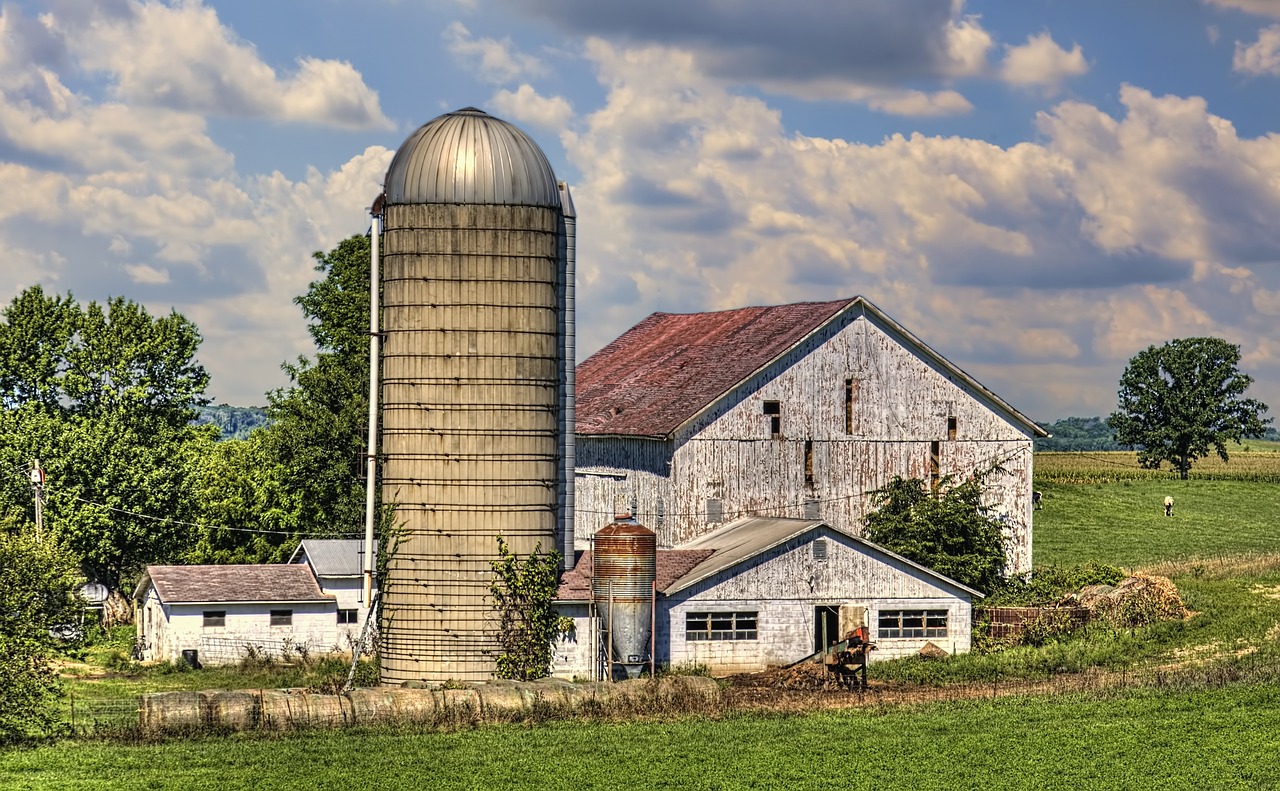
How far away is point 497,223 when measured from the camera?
133ft

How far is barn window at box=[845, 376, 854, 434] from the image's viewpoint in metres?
50.2

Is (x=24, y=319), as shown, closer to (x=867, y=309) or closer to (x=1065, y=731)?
(x=867, y=309)

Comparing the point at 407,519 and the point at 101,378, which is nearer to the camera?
the point at 407,519

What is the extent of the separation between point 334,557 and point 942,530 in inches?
723

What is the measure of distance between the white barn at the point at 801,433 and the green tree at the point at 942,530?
64 centimetres

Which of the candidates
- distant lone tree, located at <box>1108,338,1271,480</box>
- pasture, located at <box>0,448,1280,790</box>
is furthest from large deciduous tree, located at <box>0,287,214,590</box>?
distant lone tree, located at <box>1108,338,1271,480</box>

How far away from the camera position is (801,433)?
1953 inches

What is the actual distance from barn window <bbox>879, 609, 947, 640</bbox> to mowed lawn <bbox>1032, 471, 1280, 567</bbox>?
20115 millimetres

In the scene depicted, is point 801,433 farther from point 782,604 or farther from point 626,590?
point 626,590

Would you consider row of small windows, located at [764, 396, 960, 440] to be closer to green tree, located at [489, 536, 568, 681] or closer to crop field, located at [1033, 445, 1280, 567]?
green tree, located at [489, 536, 568, 681]

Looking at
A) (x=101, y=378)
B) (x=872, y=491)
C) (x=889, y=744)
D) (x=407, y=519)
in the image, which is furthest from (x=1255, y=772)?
(x=101, y=378)

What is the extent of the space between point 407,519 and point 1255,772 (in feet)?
68.5

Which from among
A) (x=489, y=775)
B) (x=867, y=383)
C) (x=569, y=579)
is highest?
(x=867, y=383)

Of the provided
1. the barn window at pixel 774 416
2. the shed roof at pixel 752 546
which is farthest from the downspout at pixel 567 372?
the barn window at pixel 774 416
